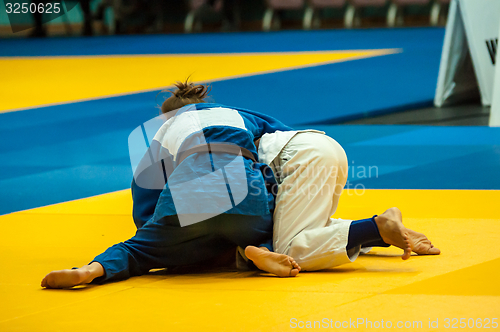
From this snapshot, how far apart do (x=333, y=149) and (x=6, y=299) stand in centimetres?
139

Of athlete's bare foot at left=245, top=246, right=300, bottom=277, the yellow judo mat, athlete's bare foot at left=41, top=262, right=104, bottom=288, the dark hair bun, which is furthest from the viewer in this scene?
the dark hair bun

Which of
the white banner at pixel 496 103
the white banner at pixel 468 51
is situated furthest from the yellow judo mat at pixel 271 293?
the white banner at pixel 468 51

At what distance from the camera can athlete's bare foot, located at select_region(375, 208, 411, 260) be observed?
246 centimetres

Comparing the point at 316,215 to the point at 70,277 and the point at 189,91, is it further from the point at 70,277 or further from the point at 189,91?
the point at 70,277

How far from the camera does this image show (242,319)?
Answer: 207 centimetres

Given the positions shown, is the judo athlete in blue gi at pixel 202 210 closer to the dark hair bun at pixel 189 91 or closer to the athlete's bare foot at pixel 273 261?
the athlete's bare foot at pixel 273 261

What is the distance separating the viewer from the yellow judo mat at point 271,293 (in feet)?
6.71

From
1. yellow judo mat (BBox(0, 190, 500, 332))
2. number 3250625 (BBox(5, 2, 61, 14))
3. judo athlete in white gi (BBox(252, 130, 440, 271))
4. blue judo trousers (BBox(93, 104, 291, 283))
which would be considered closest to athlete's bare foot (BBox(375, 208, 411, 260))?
judo athlete in white gi (BBox(252, 130, 440, 271))

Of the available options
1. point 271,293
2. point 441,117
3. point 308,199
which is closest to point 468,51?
point 441,117

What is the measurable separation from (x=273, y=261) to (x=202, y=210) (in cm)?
34

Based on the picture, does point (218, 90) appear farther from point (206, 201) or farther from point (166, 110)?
point (206, 201)

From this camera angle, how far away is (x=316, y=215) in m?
2.65

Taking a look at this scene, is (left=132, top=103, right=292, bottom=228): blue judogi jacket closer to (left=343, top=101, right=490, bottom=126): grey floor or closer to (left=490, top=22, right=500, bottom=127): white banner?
(left=490, top=22, right=500, bottom=127): white banner

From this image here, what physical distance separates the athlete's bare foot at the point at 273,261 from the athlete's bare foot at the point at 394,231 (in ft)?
1.16
